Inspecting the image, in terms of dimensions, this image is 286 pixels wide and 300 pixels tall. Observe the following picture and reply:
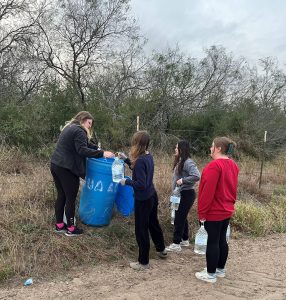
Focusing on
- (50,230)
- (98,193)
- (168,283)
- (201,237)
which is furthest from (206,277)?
(50,230)

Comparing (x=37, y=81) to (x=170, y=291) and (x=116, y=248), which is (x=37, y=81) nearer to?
(x=116, y=248)

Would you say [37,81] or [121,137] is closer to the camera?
[121,137]

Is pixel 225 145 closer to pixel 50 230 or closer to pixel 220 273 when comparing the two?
pixel 220 273

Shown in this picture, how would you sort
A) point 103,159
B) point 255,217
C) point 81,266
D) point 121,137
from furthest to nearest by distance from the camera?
point 121,137 < point 255,217 < point 103,159 < point 81,266

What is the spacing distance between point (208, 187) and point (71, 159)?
178 centimetres

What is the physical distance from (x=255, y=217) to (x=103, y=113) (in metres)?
6.56

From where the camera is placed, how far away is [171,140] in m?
14.1

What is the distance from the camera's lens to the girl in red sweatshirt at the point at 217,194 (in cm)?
412

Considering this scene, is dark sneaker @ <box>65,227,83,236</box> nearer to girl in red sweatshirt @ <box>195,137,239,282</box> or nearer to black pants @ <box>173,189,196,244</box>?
black pants @ <box>173,189,196,244</box>

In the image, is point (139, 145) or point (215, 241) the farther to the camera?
point (139, 145)

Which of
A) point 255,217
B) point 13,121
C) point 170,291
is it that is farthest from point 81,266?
point 13,121

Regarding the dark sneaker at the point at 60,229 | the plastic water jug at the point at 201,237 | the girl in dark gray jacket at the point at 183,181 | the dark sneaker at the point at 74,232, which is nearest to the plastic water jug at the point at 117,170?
the girl in dark gray jacket at the point at 183,181

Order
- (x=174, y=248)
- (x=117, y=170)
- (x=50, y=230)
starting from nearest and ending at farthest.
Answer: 1. (x=117, y=170)
2. (x=50, y=230)
3. (x=174, y=248)

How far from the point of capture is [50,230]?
5141 millimetres
